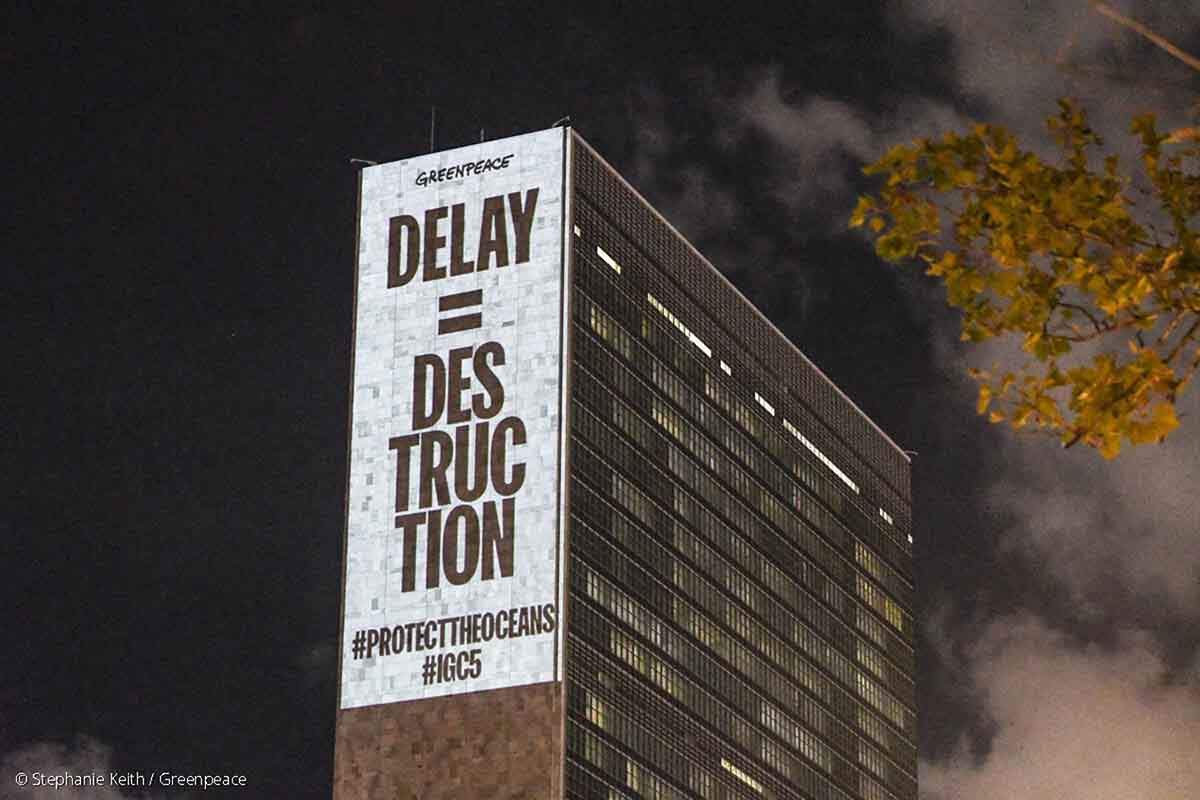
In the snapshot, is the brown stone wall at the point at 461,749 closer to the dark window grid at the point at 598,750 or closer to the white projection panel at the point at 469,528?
the white projection panel at the point at 469,528

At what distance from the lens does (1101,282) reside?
26359mm

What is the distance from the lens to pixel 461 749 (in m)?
186

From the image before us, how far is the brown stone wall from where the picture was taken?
18475 centimetres

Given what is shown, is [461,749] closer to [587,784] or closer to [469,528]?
[587,784]

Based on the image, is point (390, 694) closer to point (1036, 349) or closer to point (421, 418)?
point (421, 418)

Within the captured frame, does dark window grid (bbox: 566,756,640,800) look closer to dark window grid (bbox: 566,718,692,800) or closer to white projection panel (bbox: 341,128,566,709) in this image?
dark window grid (bbox: 566,718,692,800)

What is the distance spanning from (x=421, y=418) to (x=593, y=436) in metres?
12.5

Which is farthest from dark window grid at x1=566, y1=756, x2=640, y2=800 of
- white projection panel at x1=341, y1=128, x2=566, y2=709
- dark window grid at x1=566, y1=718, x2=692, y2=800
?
white projection panel at x1=341, y1=128, x2=566, y2=709

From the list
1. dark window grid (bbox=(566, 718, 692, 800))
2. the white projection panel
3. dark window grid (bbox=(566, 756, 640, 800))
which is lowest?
dark window grid (bbox=(566, 756, 640, 800))

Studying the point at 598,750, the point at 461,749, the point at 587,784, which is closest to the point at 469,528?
the point at 461,749

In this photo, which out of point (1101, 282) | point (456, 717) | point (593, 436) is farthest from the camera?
point (593, 436)

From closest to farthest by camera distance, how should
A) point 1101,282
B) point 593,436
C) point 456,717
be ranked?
point 1101,282, point 456,717, point 593,436

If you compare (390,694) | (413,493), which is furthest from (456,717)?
(413,493)

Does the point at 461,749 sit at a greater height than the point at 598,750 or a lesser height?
lesser
